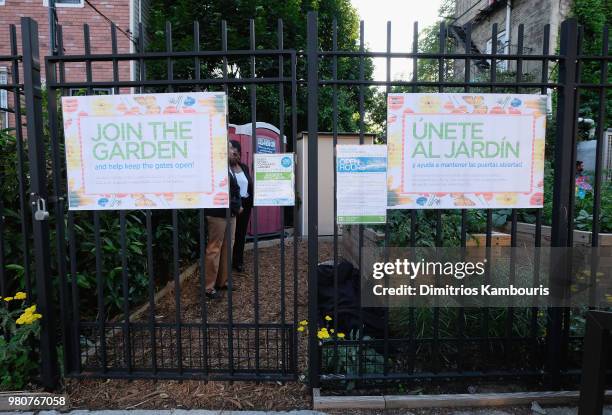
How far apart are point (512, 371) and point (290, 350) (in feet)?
5.42


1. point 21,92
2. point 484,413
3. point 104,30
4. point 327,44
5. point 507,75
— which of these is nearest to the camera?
point 484,413

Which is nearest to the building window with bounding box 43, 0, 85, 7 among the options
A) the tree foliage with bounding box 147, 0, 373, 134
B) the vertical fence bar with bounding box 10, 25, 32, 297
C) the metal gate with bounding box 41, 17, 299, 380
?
the tree foliage with bounding box 147, 0, 373, 134

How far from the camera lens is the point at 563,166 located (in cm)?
271

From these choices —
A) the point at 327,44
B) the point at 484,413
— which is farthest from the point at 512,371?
the point at 327,44

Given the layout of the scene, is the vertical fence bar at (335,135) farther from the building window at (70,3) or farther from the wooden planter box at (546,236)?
the building window at (70,3)

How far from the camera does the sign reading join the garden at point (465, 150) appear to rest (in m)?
2.65

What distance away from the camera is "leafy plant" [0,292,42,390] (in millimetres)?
2682

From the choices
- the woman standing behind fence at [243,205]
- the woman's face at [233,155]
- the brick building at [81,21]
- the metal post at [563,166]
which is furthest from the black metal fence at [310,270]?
the brick building at [81,21]

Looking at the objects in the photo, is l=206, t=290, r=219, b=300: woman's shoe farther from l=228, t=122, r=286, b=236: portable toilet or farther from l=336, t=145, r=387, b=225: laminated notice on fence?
l=336, t=145, r=387, b=225: laminated notice on fence

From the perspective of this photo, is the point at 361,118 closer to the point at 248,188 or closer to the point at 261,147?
the point at 248,188

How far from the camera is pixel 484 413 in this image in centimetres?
Result: 261

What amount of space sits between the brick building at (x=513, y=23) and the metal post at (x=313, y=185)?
8.96m

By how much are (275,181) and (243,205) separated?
2.92m

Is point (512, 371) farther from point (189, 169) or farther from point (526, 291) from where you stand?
point (189, 169)
